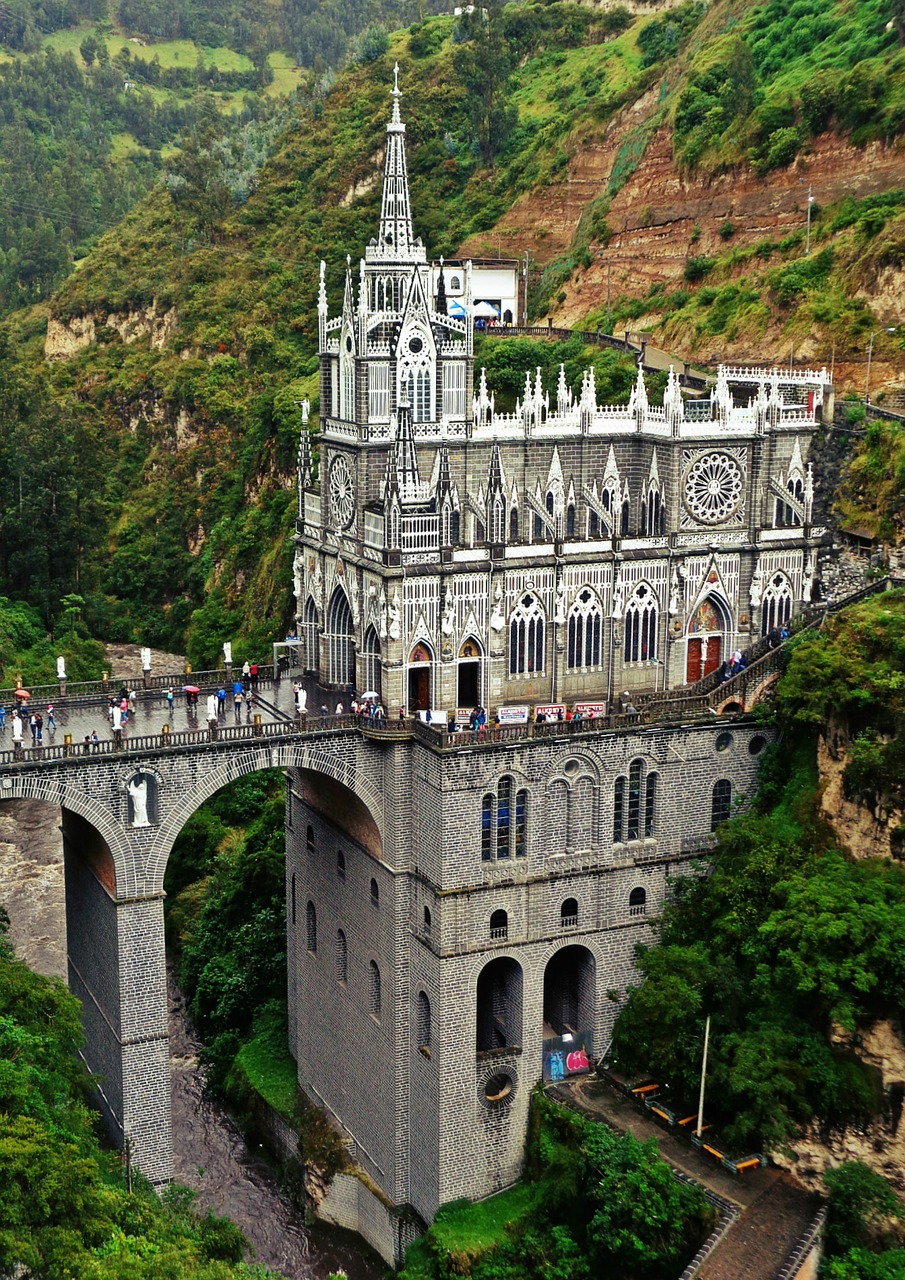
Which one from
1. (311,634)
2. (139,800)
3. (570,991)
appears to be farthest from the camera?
(311,634)

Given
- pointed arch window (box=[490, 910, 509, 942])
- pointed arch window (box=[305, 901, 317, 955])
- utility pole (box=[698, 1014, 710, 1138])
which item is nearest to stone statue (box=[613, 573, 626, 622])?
pointed arch window (box=[490, 910, 509, 942])

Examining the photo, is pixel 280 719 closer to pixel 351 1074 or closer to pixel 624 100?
pixel 351 1074

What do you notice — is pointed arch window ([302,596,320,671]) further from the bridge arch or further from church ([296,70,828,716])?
the bridge arch

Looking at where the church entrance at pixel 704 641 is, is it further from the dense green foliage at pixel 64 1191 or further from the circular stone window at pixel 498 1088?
the dense green foliage at pixel 64 1191

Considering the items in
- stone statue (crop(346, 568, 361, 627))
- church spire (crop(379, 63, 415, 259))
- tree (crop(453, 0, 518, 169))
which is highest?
tree (crop(453, 0, 518, 169))

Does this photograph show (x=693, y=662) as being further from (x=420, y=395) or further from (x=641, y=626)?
(x=420, y=395)

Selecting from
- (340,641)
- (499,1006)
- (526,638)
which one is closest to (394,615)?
(340,641)
